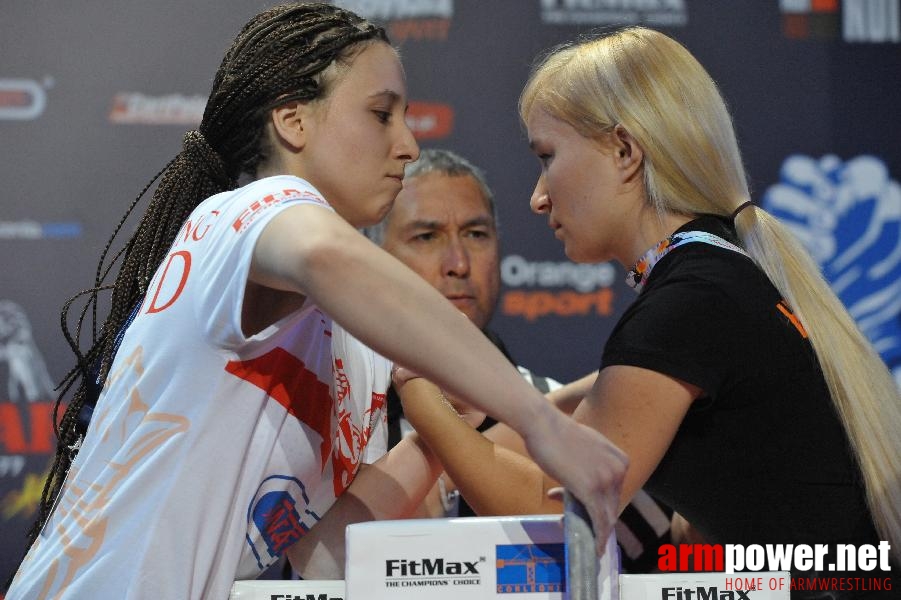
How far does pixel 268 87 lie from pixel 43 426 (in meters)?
2.25

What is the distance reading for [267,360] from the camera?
1.32 meters

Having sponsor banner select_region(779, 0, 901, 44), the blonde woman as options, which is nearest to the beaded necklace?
the blonde woman

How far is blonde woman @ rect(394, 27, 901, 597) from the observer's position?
1452 mm

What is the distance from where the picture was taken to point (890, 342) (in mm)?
Result: 3619

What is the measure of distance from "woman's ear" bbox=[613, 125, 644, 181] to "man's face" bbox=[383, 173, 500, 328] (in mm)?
1075

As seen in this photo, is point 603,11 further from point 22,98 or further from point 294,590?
point 294,590

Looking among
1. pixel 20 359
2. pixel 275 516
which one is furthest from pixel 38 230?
pixel 275 516

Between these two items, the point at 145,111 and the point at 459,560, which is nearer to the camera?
the point at 459,560

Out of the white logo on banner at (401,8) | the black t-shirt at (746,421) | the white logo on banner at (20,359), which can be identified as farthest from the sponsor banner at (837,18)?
the white logo on banner at (20,359)

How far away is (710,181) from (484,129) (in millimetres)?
1970

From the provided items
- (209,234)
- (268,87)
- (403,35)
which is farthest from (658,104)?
(403,35)

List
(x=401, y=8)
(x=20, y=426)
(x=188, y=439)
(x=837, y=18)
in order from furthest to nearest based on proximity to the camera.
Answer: (x=837, y=18), (x=401, y=8), (x=20, y=426), (x=188, y=439)

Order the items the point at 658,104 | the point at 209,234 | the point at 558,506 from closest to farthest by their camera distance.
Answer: the point at 209,234 → the point at 658,104 → the point at 558,506

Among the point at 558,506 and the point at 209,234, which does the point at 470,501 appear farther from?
the point at 209,234
